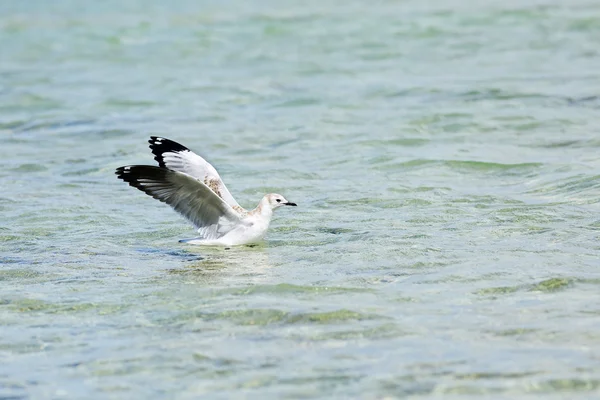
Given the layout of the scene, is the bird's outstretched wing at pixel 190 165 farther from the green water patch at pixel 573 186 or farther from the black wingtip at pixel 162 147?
the green water patch at pixel 573 186

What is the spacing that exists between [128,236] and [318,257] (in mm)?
2101

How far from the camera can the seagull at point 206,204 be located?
31.9 feet

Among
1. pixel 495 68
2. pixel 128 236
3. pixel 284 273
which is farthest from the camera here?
pixel 495 68

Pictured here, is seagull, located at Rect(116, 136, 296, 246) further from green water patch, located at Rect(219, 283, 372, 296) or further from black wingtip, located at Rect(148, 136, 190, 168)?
green water patch, located at Rect(219, 283, 372, 296)

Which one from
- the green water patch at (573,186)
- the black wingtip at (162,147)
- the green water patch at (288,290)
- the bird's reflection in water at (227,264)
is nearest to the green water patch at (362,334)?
the green water patch at (288,290)

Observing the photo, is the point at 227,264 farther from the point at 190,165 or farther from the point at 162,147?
the point at 162,147

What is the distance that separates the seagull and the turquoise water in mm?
168

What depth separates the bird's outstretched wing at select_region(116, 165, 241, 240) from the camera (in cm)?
969

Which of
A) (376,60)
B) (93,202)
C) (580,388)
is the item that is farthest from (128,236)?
(376,60)

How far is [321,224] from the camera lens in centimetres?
1064

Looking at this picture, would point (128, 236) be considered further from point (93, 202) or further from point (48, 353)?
point (48, 353)

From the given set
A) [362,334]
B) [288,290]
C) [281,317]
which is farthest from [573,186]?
[362,334]

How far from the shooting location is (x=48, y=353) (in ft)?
22.6

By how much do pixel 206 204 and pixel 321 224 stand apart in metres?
1.21
